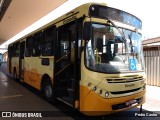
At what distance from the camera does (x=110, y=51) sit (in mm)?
4969

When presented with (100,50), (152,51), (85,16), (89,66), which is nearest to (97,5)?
(85,16)

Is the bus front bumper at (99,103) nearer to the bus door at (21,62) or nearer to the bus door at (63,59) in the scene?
the bus door at (63,59)

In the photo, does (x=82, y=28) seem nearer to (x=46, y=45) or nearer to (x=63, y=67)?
(x=63, y=67)

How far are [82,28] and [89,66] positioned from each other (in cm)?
96

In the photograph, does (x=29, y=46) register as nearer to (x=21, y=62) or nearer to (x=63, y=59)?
(x=21, y=62)

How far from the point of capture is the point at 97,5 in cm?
502

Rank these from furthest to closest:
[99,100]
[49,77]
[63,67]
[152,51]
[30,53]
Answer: [152,51], [30,53], [49,77], [63,67], [99,100]

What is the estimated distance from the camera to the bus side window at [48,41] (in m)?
6.90

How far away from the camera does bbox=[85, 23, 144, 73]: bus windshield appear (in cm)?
477

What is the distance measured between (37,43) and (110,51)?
14.5 ft

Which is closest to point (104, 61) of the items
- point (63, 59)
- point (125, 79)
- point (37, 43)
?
point (125, 79)

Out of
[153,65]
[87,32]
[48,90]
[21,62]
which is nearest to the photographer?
[87,32]

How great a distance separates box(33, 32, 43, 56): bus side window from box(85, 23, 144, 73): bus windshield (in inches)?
145

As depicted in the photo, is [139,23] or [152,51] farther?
[152,51]
